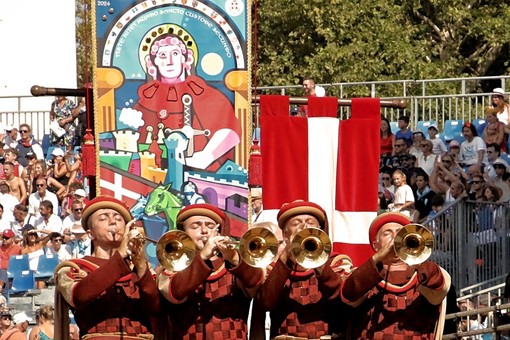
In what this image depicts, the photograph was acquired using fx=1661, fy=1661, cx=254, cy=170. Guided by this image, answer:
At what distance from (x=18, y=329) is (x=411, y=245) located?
5.92 meters

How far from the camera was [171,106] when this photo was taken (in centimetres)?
1125

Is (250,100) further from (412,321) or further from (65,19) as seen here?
(65,19)

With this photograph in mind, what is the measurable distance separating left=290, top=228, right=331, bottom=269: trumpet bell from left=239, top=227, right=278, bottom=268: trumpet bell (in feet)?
0.44

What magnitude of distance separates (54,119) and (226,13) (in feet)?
29.3

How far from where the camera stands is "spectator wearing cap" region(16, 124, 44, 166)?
64.8 feet

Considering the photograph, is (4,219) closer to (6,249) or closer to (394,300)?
(6,249)

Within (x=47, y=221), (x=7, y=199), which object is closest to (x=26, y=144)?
(x=7, y=199)

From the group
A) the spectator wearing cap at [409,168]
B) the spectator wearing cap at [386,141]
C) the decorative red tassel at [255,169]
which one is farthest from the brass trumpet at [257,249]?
the spectator wearing cap at [386,141]

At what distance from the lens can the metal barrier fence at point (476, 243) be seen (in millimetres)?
15492

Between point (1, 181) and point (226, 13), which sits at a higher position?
point (226, 13)

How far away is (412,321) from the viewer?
31.5ft

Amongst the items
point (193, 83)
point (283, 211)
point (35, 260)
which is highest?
point (193, 83)

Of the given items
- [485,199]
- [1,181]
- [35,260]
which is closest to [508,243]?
[485,199]

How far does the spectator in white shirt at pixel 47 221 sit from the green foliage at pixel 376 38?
9.04 metres
